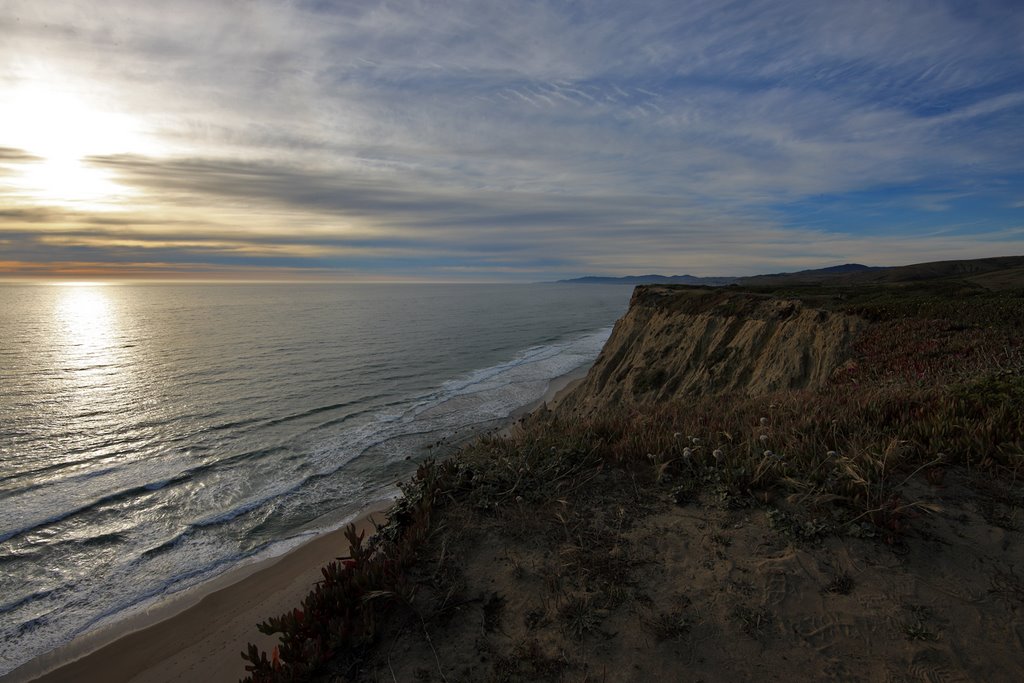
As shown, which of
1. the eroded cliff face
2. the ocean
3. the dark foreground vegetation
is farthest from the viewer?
the eroded cliff face

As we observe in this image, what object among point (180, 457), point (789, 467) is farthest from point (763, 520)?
point (180, 457)

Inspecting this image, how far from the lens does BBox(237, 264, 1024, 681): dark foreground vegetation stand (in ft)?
12.5

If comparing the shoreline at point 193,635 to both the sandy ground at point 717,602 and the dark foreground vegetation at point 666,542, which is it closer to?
the dark foreground vegetation at point 666,542

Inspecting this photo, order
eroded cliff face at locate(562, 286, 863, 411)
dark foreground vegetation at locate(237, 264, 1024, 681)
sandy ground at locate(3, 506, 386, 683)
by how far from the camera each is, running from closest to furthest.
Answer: dark foreground vegetation at locate(237, 264, 1024, 681) < sandy ground at locate(3, 506, 386, 683) < eroded cliff face at locate(562, 286, 863, 411)

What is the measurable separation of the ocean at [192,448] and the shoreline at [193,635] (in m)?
0.43

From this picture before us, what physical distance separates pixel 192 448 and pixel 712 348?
74.4 ft

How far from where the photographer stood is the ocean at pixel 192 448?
461 inches

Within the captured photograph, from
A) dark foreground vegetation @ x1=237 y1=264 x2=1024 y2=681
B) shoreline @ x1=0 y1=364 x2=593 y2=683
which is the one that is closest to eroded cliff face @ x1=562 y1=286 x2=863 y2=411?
dark foreground vegetation @ x1=237 y1=264 x2=1024 y2=681

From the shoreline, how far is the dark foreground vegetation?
276 cm

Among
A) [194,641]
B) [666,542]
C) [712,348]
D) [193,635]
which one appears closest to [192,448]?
[193,635]

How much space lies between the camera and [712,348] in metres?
22.5

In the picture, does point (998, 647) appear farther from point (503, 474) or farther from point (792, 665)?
point (503, 474)

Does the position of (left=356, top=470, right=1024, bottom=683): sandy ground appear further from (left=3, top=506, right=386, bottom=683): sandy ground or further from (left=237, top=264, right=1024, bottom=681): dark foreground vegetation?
(left=3, top=506, right=386, bottom=683): sandy ground

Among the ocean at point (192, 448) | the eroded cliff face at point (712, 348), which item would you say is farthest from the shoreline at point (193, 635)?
the eroded cliff face at point (712, 348)
